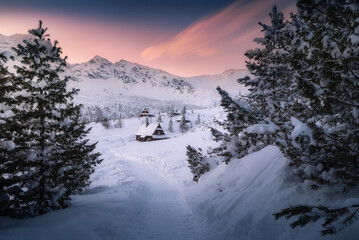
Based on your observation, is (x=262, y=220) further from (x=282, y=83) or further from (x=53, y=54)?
(x=53, y=54)

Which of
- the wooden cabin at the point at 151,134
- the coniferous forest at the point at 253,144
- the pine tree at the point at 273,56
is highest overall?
Answer: the pine tree at the point at 273,56

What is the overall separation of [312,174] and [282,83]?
5072 millimetres

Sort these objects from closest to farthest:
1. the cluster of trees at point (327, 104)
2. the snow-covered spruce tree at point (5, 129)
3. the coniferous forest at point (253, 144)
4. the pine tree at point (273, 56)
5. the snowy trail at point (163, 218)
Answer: the cluster of trees at point (327, 104), the coniferous forest at point (253, 144), the snow-covered spruce tree at point (5, 129), the snowy trail at point (163, 218), the pine tree at point (273, 56)

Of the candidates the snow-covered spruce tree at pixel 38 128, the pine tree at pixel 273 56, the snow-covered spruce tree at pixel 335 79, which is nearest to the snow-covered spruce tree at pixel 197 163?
the pine tree at pixel 273 56

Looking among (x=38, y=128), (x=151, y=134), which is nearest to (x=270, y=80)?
(x=38, y=128)

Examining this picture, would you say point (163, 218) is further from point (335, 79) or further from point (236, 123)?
point (335, 79)

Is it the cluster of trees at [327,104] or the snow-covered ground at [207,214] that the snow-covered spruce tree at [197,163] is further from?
the cluster of trees at [327,104]

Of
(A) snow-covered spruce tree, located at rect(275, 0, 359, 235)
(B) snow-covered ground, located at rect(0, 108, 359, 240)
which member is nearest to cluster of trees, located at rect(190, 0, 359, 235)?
(A) snow-covered spruce tree, located at rect(275, 0, 359, 235)

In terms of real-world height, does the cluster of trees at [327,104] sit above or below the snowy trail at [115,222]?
above

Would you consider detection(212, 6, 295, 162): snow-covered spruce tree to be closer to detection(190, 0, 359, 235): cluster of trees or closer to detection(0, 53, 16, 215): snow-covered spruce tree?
detection(190, 0, 359, 235): cluster of trees

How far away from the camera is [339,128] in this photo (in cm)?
470

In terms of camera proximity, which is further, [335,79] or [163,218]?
[163,218]

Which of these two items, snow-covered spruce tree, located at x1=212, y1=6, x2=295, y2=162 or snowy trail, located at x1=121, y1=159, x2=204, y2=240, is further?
snowy trail, located at x1=121, y1=159, x2=204, y2=240

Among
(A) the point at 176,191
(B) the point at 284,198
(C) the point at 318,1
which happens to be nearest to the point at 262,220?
(B) the point at 284,198
